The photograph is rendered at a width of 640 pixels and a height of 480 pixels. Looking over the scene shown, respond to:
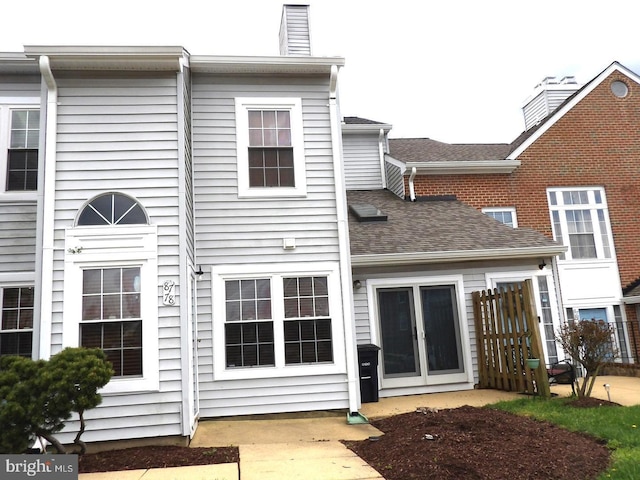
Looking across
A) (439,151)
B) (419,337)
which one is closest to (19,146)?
(419,337)

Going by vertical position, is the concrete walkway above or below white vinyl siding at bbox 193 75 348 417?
below

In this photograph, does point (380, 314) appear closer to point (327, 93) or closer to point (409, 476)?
point (327, 93)

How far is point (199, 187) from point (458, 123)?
32717 mm

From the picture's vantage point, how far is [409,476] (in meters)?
4.86

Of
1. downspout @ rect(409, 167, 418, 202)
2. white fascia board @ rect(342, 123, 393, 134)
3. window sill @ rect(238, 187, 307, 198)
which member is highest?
white fascia board @ rect(342, 123, 393, 134)

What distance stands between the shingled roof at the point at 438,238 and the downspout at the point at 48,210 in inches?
197

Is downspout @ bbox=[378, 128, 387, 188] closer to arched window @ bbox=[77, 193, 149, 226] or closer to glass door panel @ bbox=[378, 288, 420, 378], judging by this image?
glass door panel @ bbox=[378, 288, 420, 378]

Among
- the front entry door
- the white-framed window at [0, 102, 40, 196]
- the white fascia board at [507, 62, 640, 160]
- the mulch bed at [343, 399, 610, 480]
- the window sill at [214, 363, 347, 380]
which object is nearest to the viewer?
the mulch bed at [343, 399, 610, 480]

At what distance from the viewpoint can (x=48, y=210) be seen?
6949mm

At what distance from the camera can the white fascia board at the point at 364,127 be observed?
14.8 m

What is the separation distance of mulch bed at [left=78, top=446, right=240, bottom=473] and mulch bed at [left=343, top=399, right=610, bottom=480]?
1.51 meters

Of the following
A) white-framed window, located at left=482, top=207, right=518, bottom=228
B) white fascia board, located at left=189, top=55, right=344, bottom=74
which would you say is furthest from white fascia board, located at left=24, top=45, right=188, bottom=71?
white-framed window, located at left=482, top=207, right=518, bottom=228

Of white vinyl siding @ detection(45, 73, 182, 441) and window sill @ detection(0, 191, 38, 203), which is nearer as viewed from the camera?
white vinyl siding @ detection(45, 73, 182, 441)

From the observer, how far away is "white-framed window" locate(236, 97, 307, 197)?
8.48 metres
